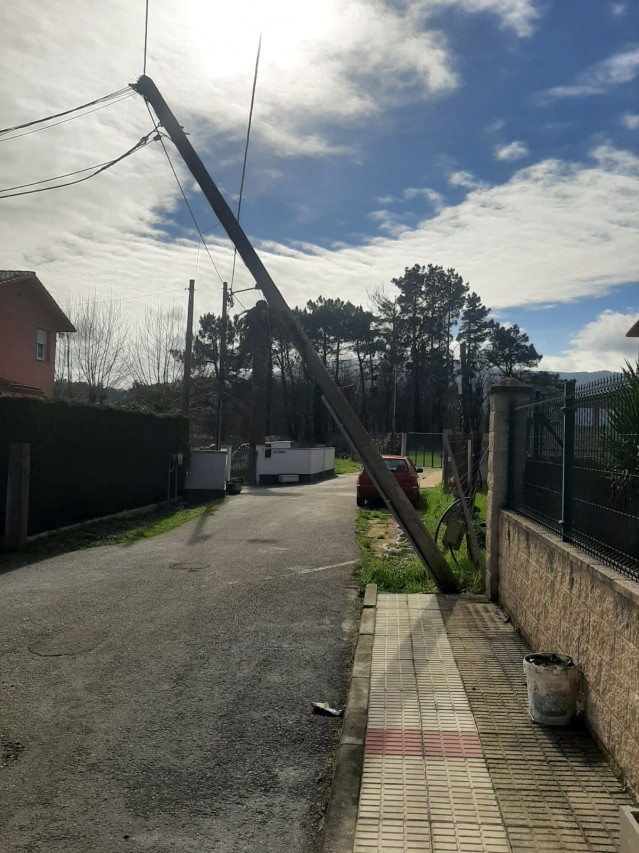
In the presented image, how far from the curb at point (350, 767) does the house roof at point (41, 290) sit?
2209 cm

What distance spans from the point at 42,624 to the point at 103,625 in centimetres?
63

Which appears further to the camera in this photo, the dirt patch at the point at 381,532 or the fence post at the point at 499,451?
the dirt patch at the point at 381,532

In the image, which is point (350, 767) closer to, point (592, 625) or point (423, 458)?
point (592, 625)

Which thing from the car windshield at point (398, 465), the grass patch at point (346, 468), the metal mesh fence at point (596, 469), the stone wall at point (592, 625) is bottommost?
the grass patch at point (346, 468)

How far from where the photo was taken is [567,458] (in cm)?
549

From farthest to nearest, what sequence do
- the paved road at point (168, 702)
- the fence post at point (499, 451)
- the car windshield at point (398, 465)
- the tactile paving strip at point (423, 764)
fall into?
the car windshield at point (398, 465) < the fence post at point (499, 451) < the paved road at point (168, 702) < the tactile paving strip at point (423, 764)

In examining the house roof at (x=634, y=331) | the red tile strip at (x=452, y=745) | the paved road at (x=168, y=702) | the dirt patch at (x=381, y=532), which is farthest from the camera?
the house roof at (x=634, y=331)

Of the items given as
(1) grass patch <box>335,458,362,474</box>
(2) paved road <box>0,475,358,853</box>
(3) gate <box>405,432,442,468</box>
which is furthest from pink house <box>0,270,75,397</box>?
(3) gate <box>405,432,442,468</box>

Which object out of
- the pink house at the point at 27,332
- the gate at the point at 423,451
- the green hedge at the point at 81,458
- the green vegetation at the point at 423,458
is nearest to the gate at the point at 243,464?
the pink house at the point at 27,332

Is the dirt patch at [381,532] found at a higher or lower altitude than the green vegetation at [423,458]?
lower

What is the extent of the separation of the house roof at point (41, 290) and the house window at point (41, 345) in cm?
98

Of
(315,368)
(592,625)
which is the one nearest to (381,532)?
(315,368)

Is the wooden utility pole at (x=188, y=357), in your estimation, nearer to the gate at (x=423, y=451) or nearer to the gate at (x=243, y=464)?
the gate at (x=243, y=464)

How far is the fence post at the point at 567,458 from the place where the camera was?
5363mm
